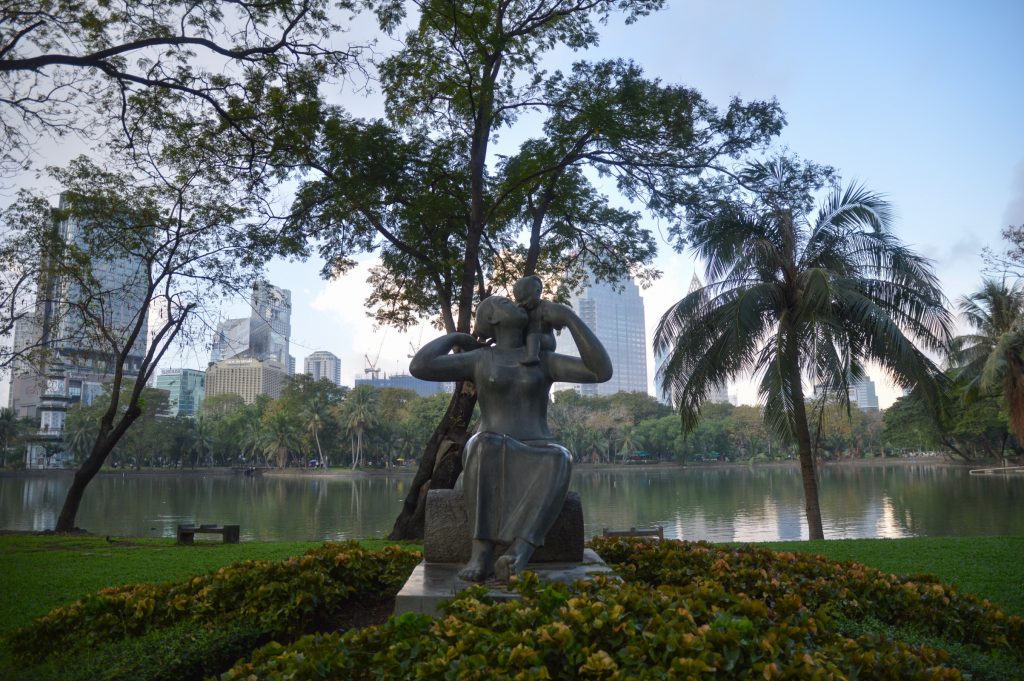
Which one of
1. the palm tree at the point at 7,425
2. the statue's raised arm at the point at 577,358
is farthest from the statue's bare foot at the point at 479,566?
the palm tree at the point at 7,425

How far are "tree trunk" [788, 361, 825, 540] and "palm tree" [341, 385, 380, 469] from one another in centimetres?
4734

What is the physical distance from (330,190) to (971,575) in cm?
1041

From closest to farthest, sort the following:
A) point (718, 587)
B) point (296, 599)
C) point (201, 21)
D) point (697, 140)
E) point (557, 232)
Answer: point (718, 587) < point (296, 599) < point (201, 21) < point (697, 140) < point (557, 232)

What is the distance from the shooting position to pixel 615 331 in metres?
131

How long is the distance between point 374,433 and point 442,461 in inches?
2000

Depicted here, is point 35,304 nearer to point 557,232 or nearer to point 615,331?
point 557,232

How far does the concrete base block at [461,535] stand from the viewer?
4824mm

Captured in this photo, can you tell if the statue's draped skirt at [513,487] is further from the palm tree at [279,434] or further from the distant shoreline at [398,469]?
the palm tree at [279,434]

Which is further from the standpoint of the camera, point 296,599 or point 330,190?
point 330,190

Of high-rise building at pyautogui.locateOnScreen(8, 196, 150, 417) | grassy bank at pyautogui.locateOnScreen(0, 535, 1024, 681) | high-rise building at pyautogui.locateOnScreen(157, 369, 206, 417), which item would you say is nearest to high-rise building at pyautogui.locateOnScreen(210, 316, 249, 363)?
high-rise building at pyautogui.locateOnScreen(8, 196, 150, 417)

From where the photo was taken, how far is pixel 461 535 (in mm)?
4840

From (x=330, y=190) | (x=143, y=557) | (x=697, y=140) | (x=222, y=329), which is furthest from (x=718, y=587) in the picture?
(x=222, y=329)

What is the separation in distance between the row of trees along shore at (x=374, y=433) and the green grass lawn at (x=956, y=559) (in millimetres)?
41492

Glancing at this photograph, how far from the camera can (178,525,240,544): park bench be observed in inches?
473
